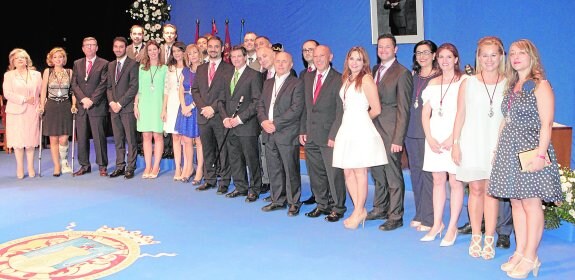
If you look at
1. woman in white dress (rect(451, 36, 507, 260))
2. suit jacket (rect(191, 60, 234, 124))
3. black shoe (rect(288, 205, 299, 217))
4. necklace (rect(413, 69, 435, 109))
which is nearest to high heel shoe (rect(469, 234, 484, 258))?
woman in white dress (rect(451, 36, 507, 260))

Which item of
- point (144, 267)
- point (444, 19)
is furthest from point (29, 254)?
point (444, 19)

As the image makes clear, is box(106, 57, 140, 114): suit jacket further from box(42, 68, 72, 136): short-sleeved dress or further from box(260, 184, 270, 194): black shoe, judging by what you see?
box(260, 184, 270, 194): black shoe

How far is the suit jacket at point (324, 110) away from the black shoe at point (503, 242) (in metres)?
1.49

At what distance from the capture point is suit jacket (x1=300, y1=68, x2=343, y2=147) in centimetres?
514

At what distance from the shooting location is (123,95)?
23.8ft

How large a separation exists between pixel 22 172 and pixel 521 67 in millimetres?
6087

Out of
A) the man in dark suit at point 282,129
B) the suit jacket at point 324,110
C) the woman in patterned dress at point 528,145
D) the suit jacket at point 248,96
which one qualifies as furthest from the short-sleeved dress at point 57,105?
the woman in patterned dress at point 528,145

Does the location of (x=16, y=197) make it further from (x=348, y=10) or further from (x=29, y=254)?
(x=348, y=10)

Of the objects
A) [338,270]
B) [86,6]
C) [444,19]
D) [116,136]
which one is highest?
[86,6]

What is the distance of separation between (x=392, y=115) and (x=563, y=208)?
1.41 m

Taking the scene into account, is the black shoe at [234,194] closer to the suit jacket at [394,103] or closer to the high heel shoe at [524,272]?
the suit jacket at [394,103]

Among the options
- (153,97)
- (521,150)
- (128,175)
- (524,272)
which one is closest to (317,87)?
(521,150)

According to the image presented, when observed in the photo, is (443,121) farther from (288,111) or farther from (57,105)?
(57,105)

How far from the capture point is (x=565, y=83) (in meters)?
6.30
